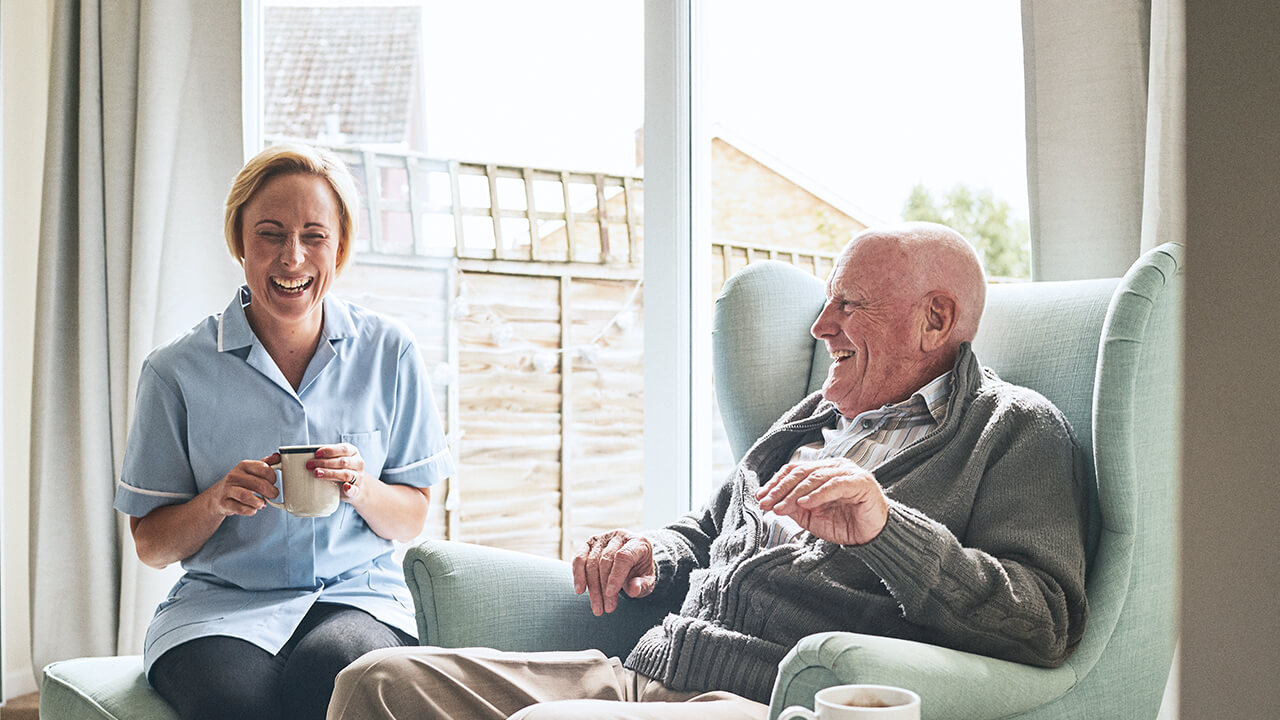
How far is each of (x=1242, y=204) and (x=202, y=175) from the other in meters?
2.87

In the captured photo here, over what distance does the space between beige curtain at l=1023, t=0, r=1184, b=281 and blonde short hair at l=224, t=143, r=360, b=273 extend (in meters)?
1.21

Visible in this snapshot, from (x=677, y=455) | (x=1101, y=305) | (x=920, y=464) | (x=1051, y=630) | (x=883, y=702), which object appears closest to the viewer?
(x=883, y=702)

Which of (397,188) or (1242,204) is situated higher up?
(397,188)

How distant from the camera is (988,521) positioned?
137cm

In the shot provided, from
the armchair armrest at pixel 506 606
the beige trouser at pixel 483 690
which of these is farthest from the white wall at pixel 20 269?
the beige trouser at pixel 483 690

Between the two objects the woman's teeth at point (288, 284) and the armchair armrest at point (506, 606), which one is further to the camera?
the woman's teeth at point (288, 284)

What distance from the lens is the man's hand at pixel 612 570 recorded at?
1617mm

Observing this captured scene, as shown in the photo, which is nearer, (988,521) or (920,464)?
(988,521)

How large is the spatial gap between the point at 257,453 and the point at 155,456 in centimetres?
16

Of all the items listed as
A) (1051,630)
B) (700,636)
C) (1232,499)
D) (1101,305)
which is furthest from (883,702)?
(1101,305)

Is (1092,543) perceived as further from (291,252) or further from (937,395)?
(291,252)

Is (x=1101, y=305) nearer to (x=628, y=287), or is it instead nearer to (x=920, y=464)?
(x=920, y=464)

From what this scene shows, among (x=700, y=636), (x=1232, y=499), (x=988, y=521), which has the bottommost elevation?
(x=700, y=636)

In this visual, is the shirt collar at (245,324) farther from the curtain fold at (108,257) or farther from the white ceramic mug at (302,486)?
the curtain fold at (108,257)
